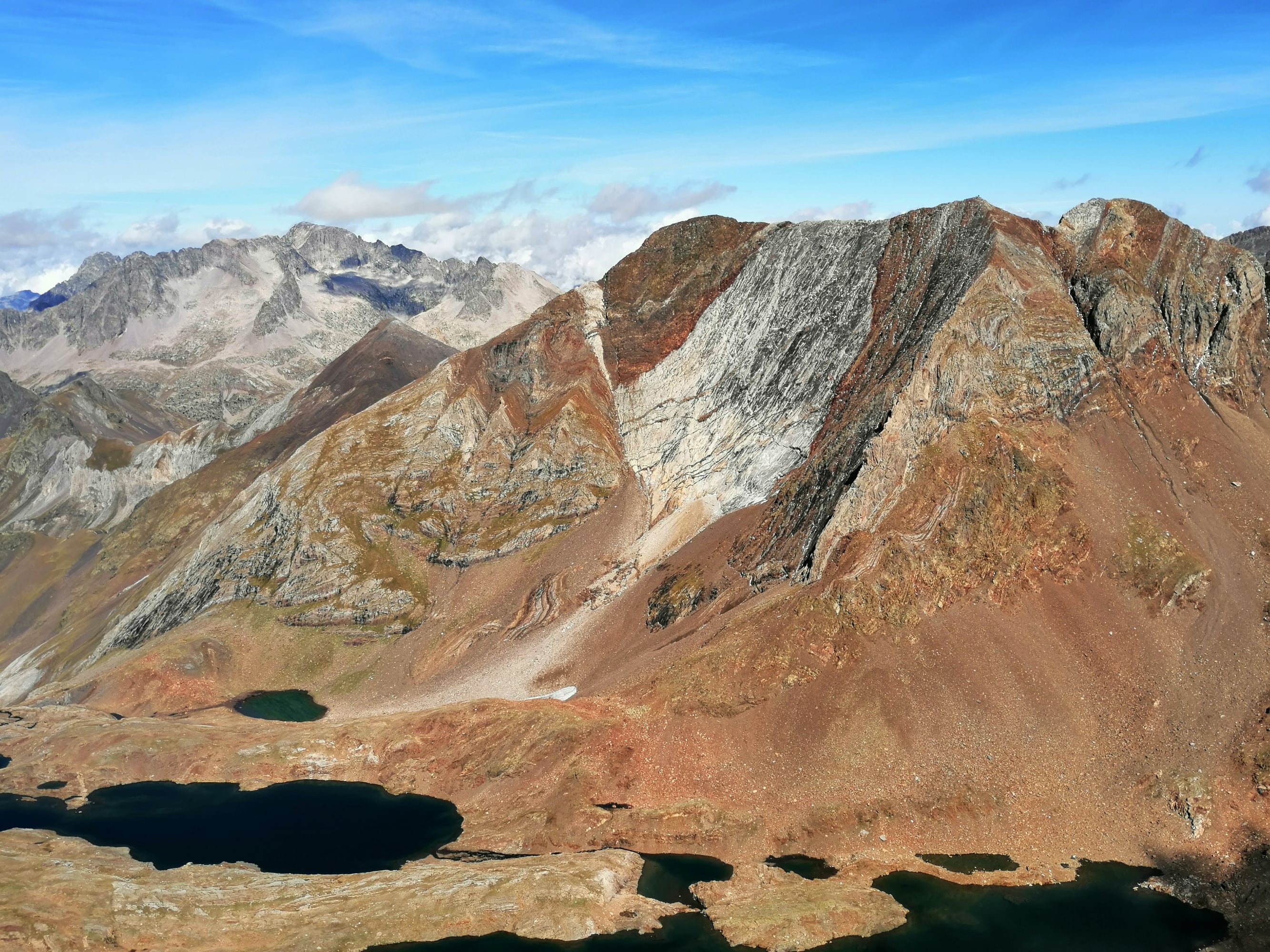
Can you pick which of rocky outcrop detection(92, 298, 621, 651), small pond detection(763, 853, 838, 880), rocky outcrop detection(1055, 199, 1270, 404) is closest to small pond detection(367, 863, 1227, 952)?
small pond detection(763, 853, 838, 880)

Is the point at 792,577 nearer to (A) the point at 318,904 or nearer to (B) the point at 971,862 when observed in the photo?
(B) the point at 971,862

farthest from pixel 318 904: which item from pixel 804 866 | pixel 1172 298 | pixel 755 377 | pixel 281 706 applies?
pixel 1172 298

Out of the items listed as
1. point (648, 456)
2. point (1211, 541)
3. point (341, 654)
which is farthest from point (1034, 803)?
point (341, 654)

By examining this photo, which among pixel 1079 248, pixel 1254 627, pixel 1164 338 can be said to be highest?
pixel 1079 248

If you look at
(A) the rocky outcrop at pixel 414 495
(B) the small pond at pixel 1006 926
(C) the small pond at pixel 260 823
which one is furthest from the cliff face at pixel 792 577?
(B) the small pond at pixel 1006 926

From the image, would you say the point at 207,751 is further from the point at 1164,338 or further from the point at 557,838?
the point at 1164,338

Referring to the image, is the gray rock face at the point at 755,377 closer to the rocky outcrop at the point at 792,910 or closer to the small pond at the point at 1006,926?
the rocky outcrop at the point at 792,910
